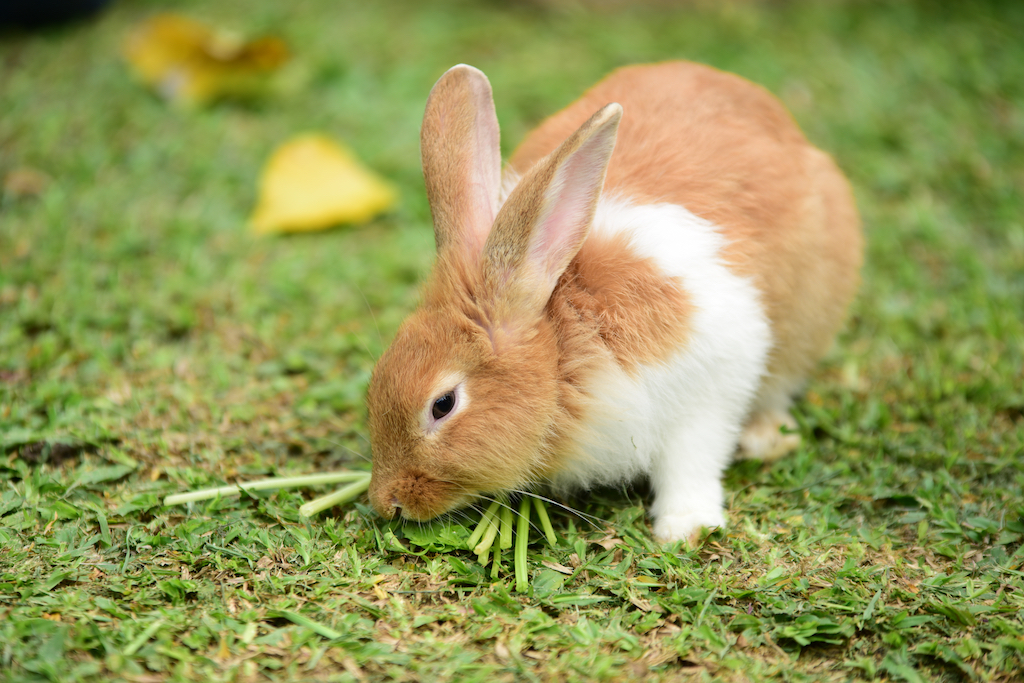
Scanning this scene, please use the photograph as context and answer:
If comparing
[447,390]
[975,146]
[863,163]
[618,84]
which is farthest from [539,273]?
[975,146]

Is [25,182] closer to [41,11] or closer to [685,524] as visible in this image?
[41,11]

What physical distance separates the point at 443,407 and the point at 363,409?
3.12 ft

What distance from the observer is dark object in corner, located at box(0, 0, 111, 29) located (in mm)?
6078

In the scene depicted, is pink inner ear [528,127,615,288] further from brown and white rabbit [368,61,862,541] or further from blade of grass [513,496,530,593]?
blade of grass [513,496,530,593]

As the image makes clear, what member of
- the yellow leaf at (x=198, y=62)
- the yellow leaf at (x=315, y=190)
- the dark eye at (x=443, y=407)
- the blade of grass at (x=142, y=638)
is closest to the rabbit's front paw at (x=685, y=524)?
the dark eye at (x=443, y=407)

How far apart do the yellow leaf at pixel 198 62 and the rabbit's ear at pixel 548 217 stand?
3613 millimetres

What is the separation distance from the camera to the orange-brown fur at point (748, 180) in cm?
315

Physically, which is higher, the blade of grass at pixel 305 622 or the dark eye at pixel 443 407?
the dark eye at pixel 443 407

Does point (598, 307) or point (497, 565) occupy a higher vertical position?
point (598, 307)

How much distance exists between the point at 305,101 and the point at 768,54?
11.3 ft

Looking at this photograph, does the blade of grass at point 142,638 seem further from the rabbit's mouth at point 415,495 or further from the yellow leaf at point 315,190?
the yellow leaf at point 315,190

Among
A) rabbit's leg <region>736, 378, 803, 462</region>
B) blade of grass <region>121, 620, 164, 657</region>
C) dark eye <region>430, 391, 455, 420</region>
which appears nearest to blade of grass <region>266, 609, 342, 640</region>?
blade of grass <region>121, 620, 164, 657</region>

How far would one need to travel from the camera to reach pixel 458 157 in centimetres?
307

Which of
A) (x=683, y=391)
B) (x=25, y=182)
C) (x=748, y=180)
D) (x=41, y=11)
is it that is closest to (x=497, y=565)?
(x=683, y=391)
